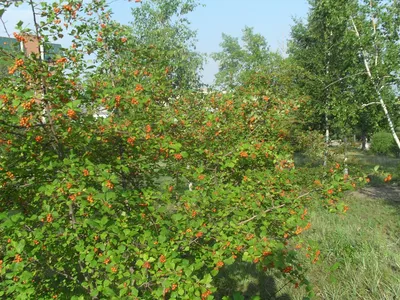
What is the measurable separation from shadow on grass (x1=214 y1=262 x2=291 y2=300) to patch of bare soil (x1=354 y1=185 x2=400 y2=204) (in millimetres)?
7899

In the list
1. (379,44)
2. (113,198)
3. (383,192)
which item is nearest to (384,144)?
(383,192)

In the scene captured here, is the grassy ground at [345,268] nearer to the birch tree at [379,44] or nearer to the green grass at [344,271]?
the green grass at [344,271]

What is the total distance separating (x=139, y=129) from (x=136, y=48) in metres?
2.17

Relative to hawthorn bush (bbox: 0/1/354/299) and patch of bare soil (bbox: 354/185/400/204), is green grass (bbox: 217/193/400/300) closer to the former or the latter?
hawthorn bush (bbox: 0/1/354/299)

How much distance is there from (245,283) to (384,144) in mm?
22344

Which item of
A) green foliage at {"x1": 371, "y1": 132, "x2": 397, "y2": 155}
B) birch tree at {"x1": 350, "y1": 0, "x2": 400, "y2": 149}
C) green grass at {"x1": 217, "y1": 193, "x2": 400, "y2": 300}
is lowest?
green grass at {"x1": 217, "y1": 193, "x2": 400, "y2": 300}

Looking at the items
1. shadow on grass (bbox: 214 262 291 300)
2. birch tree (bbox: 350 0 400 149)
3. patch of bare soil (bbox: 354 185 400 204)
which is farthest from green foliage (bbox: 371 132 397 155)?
shadow on grass (bbox: 214 262 291 300)

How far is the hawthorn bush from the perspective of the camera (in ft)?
8.67

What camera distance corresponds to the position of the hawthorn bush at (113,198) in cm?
264

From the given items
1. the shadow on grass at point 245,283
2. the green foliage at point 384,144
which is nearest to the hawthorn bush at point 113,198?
the shadow on grass at point 245,283

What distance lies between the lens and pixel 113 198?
2580 mm

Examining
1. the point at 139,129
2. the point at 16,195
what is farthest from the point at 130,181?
the point at 16,195

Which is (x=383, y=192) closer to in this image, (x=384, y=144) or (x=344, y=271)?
(x=344, y=271)

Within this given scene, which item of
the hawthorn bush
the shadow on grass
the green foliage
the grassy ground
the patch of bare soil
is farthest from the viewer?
the green foliage
